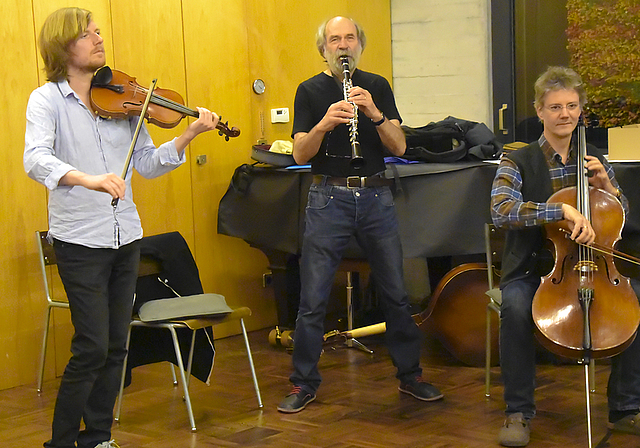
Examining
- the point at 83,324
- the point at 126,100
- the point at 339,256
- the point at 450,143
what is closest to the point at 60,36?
the point at 126,100

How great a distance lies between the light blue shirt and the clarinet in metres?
0.78

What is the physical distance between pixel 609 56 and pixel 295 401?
2.33 meters

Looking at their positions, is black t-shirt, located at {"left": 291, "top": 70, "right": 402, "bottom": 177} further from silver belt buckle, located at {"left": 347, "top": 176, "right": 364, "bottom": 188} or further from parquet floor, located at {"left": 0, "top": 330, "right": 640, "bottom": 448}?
parquet floor, located at {"left": 0, "top": 330, "right": 640, "bottom": 448}

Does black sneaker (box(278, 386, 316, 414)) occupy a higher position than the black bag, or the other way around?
the black bag

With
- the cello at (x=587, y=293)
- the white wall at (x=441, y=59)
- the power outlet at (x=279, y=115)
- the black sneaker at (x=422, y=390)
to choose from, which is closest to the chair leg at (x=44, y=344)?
the black sneaker at (x=422, y=390)

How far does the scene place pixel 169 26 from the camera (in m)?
4.18

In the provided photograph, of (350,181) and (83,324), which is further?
(350,181)

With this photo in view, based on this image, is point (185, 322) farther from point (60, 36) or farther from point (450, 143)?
point (450, 143)

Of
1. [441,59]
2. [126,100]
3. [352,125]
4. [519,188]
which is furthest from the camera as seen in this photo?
[441,59]

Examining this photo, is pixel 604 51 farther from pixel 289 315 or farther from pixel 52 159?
pixel 52 159

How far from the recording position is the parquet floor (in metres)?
2.79

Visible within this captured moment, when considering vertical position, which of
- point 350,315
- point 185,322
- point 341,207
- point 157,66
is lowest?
point 350,315

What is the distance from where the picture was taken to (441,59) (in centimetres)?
506

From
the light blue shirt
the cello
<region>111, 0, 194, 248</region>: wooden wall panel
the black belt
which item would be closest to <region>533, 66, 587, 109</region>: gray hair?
the cello
